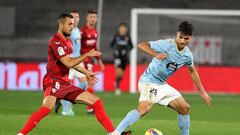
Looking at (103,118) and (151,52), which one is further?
(103,118)

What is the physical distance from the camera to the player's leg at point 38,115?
11.1 m

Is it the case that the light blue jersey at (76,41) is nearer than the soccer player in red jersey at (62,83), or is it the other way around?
the soccer player in red jersey at (62,83)

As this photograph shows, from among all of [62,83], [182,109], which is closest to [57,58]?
[62,83]

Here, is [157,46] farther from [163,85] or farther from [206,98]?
[206,98]

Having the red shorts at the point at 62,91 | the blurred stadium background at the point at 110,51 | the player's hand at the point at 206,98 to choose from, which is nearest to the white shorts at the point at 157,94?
the player's hand at the point at 206,98

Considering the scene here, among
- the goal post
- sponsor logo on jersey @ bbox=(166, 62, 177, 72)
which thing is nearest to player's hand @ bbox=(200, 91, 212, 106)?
sponsor logo on jersey @ bbox=(166, 62, 177, 72)

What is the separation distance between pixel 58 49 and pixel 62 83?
1.82 ft

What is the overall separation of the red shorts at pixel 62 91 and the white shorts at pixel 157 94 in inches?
35.7

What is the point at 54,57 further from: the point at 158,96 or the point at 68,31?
the point at 158,96

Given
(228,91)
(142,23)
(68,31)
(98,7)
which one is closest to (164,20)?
(142,23)

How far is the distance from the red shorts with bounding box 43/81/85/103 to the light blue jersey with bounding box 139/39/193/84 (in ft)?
3.27

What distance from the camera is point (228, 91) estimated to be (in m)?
24.7

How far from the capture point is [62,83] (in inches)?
456

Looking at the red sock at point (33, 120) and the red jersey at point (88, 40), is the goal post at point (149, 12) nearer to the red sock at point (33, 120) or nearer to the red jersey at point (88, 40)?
the red jersey at point (88, 40)
